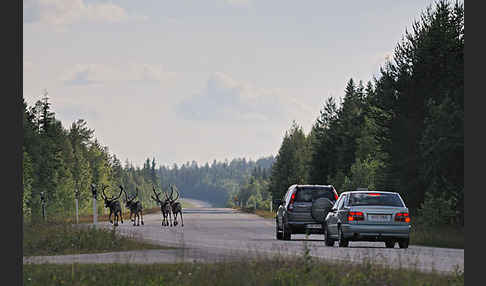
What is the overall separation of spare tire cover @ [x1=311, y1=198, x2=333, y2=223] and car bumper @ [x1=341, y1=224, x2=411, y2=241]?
4.35 meters

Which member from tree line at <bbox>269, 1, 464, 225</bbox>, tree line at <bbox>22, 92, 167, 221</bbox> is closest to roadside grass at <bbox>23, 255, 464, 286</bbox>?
tree line at <bbox>269, 1, 464, 225</bbox>

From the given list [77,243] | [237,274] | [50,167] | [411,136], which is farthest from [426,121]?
[50,167]

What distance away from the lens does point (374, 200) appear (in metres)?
28.2

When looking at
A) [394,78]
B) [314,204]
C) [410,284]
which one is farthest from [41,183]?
[410,284]

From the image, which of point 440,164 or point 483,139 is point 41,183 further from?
point 483,139

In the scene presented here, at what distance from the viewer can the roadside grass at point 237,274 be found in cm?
1614

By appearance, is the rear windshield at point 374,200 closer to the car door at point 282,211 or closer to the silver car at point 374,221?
the silver car at point 374,221

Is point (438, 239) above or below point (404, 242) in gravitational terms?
below

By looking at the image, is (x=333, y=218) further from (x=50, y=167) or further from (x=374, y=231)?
(x=50, y=167)

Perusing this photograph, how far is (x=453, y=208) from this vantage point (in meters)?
46.3

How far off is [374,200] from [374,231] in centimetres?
110

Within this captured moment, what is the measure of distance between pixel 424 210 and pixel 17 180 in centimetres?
2884

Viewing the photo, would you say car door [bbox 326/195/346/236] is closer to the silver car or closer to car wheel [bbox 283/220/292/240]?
the silver car

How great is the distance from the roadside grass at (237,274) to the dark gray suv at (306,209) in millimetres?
13146
